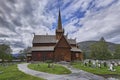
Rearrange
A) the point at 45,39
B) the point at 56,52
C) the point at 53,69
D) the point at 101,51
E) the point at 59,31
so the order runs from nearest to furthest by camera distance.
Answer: the point at 53,69
the point at 56,52
the point at 45,39
the point at 59,31
the point at 101,51

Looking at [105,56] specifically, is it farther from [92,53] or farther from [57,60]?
[57,60]

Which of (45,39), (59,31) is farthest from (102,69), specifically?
(45,39)

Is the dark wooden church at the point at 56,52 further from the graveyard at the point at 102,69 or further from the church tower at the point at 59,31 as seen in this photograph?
the graveyard at the point at 102,69

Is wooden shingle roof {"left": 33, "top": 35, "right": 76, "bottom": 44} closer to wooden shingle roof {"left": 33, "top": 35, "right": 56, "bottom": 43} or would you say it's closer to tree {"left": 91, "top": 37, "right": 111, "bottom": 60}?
wooden shingle roof {"left": 33, "top": 35, "right": 56, "bottom": 43}

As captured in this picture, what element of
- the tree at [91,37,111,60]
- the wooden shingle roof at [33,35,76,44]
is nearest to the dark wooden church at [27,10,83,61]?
the wooden shingle roof at [33,35,76,44]

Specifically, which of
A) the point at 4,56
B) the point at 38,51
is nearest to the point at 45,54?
the point at 38,51

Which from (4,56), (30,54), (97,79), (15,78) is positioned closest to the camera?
(97,79)

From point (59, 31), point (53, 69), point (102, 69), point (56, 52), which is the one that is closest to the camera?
point (53, 69)

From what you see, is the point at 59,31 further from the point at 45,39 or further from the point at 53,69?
the point at 53,69

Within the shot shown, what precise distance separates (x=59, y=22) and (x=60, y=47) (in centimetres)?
1489

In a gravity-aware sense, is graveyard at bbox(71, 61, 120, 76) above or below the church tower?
below

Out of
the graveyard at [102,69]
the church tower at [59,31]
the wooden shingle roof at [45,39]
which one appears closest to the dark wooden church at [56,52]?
the wooden shingle roof at [45,39]

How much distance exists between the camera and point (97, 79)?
20891 mm

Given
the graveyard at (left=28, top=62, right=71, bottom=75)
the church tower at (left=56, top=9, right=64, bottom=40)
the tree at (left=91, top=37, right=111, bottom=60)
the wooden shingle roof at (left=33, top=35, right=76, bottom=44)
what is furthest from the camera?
the tree at (left=91, top=37, right=111, bottom=60)
